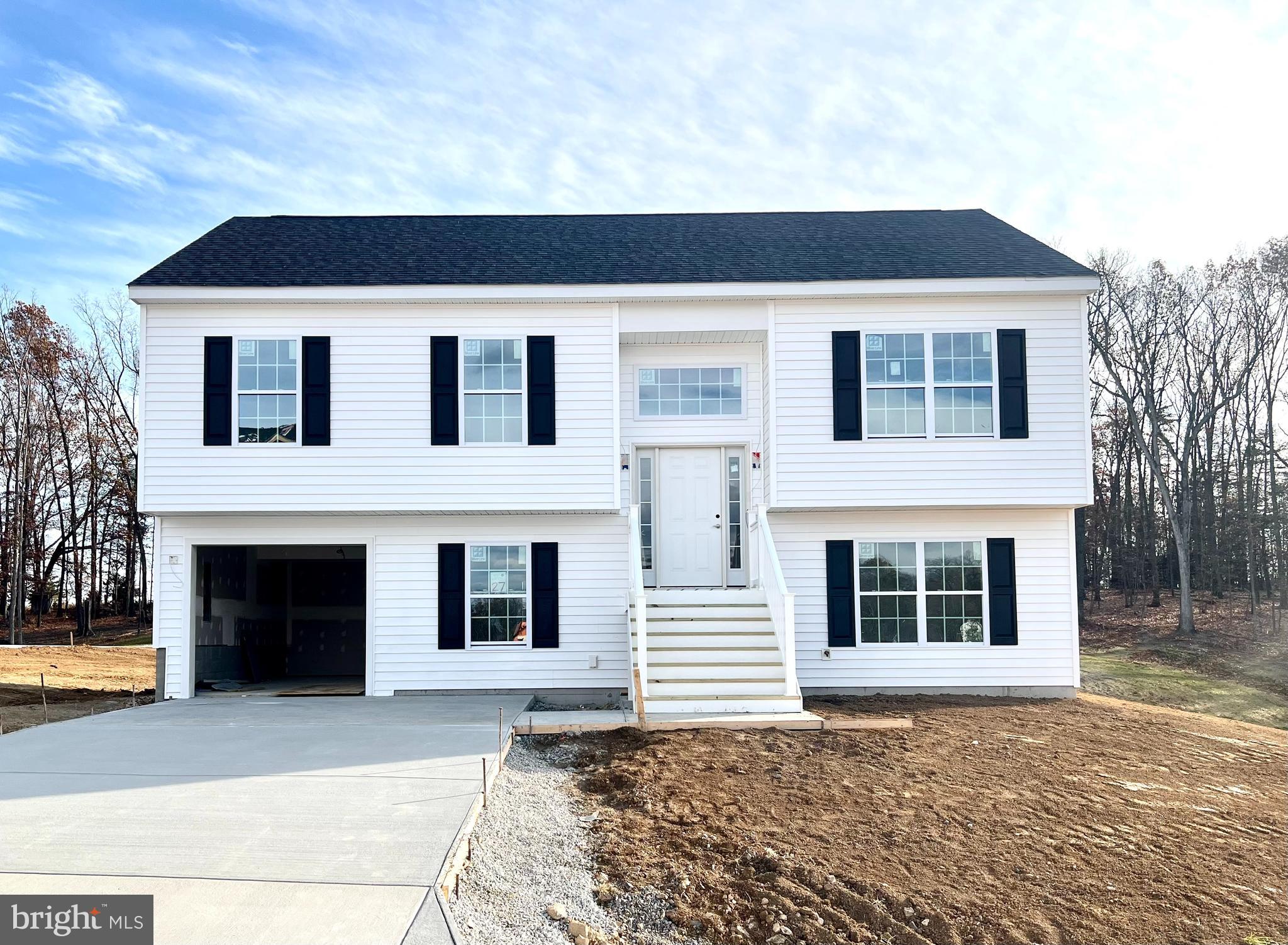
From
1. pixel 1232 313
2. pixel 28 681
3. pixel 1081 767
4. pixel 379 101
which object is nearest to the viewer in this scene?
pixel 1081 767

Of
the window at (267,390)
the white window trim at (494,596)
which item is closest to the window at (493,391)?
the white window trim at (494,596)

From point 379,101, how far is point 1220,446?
90.9 feet

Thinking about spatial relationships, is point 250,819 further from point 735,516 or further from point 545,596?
point 735,516

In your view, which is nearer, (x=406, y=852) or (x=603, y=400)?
(x=406, y=852)

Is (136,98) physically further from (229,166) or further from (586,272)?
(586,272)

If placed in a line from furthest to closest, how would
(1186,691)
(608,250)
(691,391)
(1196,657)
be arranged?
(1196,657), (1186,691), (608,250), (691,391)

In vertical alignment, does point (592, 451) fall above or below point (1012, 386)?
below

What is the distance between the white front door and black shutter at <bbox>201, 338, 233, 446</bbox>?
5827mm

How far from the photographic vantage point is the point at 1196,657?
23016 mm

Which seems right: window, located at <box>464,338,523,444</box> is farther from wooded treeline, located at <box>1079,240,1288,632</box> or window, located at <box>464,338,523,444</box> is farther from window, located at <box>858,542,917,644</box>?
wooded treeline, located at <box>1079,240,1288,632</box>

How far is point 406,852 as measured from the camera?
533 centimetres

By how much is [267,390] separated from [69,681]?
27.4 ft

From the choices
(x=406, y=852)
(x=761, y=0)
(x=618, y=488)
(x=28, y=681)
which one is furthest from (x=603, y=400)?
(x=28, y=681)

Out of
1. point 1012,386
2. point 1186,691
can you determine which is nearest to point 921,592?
point 1012,386
